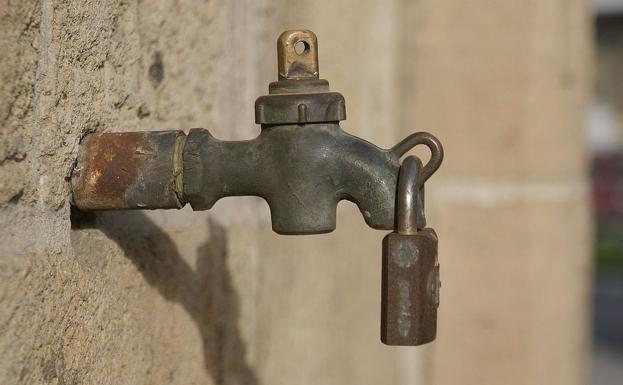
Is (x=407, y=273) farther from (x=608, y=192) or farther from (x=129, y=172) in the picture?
(x=608, y=192)

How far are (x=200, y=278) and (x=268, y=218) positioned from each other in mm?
197

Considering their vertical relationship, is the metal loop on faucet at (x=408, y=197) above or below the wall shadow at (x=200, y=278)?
above

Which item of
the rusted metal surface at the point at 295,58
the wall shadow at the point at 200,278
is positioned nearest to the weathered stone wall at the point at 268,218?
the wall shadow at the point at 200,278

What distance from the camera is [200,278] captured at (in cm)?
74

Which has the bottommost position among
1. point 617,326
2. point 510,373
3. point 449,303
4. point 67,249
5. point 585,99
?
point 617,326

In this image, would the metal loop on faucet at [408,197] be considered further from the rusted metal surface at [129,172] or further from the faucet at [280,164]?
the rusted metal surface at [129,172]

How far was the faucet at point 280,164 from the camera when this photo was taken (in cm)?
54

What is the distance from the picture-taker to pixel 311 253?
105 centimetres

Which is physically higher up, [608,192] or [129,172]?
[608,192]

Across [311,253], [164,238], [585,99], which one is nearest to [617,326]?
[585,99]

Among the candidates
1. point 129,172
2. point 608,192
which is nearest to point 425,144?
point 129,172

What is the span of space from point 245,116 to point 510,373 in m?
0.80

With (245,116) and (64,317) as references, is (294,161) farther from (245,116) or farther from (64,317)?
(245,116)

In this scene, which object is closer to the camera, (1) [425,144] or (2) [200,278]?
(1) [425,144]
